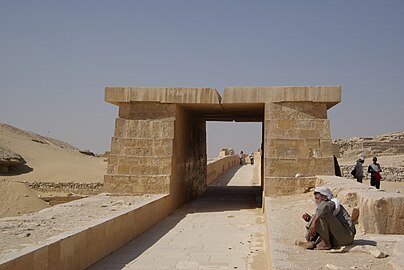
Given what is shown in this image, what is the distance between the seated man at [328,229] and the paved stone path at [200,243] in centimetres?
99

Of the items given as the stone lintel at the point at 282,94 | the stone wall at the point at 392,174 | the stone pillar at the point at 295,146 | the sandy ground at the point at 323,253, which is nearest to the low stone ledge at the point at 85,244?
the sandy ground at the point at 323,253

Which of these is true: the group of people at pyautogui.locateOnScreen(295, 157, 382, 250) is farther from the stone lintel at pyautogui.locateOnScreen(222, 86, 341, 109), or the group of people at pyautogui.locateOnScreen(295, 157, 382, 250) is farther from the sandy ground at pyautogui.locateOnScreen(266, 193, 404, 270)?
the stone lintel at pyautogui.locateOnScreen(222, 86, 341, 109)

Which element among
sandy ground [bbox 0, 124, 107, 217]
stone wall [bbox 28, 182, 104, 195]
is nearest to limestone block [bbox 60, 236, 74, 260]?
sandy ground [bbox 0, 124, 107, 217]

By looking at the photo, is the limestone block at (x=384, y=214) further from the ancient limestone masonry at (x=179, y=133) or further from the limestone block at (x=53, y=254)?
the ancient limestone masonry at (x=179, y=133)

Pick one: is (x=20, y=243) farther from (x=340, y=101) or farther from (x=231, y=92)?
(x=340, y=101)

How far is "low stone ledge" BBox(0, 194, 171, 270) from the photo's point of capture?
172 inches

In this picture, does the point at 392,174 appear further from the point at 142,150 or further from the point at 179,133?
the point at 142,150

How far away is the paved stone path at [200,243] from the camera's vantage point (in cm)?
604

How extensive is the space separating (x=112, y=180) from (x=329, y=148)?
5.34m

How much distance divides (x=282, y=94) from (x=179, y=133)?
9.53 feet

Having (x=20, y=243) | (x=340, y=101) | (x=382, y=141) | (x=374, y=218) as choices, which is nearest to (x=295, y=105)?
(x=340, y=101)

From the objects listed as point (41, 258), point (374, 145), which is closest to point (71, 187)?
point (41, 258)

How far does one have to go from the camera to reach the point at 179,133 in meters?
11.6

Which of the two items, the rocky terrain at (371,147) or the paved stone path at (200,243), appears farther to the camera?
the rocky terrain at (371,147)
